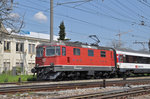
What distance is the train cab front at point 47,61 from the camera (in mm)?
19906

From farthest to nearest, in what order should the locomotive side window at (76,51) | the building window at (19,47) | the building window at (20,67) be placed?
the building window at (19,47)
the building window at (20,67)
the locomotive side window at (76,51)

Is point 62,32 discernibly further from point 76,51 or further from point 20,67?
point 76,51

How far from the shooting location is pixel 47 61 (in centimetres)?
2034

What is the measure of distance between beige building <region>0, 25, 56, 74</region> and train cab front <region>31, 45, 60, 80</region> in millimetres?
16247

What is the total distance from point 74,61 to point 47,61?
8.33 ft

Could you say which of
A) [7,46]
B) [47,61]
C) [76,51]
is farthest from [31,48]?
[47,61]

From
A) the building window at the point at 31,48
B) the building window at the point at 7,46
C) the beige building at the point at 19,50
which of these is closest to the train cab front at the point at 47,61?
the beige building at the point at 19,50

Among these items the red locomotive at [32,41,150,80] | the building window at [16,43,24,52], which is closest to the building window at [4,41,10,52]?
the building window at [16,43,24,52]

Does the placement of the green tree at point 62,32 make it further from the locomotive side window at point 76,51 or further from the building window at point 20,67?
the locomotive side window at point 76,51

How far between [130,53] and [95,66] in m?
6.86

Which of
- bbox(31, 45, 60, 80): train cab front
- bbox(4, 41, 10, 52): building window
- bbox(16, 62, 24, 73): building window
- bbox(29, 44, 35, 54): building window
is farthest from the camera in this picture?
bbox(29, 44, 35, 54): building window

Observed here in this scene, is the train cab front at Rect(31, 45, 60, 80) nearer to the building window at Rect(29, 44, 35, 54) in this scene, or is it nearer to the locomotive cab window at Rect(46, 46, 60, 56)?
the locomotive cab window at Rect(46, 46, 60, 56)

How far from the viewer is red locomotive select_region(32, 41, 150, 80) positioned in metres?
20.1

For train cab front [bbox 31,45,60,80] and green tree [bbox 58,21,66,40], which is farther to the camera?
green tree [bbox 58,21,66,40]
